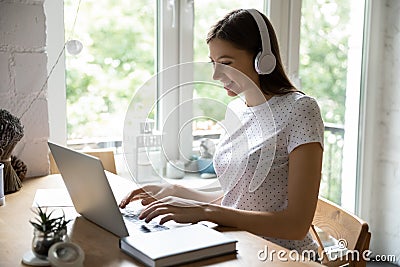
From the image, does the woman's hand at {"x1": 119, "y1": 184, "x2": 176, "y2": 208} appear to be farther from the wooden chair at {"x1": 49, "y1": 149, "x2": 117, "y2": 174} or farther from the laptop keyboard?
the wooden chair at {"x1": 49, "y1": 149, "x2": 117, "y2": 174}

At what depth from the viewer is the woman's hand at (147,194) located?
134 centimetres

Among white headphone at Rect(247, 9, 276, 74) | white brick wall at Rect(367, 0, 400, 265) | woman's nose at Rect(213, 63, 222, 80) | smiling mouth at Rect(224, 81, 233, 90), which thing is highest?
white headphone at Rect(247, 9, 276, 74)

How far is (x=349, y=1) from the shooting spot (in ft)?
9.04

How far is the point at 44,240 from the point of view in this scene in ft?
3.15

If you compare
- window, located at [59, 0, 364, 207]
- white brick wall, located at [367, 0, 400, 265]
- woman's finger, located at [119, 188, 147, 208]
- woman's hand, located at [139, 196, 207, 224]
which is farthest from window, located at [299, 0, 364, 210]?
woman's hand, located at [139, 196, 207, 224]

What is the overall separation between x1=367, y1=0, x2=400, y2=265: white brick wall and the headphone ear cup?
1.55m

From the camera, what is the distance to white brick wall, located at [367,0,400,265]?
2.74 metres

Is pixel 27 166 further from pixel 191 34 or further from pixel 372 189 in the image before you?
pixel 372 189

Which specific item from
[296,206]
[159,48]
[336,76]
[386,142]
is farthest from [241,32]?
[386,142]

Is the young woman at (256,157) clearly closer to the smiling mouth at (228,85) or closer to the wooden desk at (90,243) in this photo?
the smiling mouth at (228,85)

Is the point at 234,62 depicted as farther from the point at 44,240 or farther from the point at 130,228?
the point at 44,240

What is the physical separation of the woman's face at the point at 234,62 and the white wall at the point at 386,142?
1522 mm

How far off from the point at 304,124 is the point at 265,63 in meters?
0.18

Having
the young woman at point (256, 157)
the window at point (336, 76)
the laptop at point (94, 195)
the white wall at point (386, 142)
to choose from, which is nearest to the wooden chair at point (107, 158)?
the young woman at point (256, 157)
